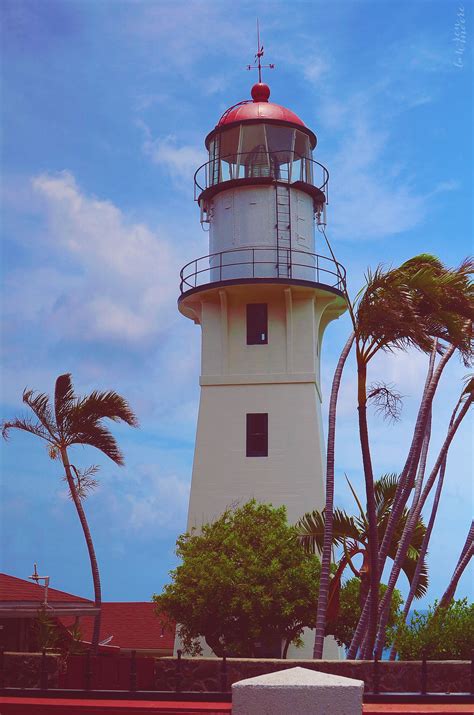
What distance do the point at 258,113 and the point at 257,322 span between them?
24.1 ft

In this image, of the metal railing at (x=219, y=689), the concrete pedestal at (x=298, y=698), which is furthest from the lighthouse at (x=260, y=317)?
the concrete pedestal at (x=298, y=698)

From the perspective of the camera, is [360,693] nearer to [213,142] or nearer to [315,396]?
[315,396]

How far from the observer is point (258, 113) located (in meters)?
32.3

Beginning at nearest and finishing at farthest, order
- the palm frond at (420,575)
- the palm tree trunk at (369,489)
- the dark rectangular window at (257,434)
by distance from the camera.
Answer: the palm tree trunk at (369,489), the palm frond at (420,575), the dark rectangular window at (257,434)

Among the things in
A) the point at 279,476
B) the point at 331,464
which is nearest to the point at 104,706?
the point at 331,464

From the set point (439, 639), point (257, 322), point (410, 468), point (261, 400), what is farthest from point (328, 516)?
point (257, 322)

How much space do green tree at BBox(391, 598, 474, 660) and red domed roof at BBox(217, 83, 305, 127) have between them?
18.9 meters

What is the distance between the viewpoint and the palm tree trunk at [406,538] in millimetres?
19812

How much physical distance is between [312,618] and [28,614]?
7.51 m

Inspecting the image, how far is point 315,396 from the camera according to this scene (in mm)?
30484

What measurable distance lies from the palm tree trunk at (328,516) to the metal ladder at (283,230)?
1109 centimetres

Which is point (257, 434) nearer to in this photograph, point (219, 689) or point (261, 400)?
point (261, 400)

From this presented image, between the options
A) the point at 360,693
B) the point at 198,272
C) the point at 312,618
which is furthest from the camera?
the point at 198,272

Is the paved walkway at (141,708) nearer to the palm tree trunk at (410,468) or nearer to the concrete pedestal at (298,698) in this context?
the concrete pedestal at (298,698)
